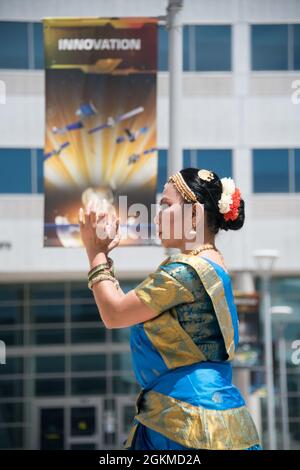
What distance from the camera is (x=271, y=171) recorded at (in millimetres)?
26344

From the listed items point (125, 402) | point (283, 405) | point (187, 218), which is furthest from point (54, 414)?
point (187, 218)

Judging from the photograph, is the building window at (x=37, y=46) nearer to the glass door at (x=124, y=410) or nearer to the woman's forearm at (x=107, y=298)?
the glass door at (x=124, y=410)

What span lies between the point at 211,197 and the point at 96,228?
420 mm

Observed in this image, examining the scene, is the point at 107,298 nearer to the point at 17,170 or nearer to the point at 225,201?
the point at 225,201

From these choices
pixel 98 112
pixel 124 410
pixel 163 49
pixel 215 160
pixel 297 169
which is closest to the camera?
pixel 98 112

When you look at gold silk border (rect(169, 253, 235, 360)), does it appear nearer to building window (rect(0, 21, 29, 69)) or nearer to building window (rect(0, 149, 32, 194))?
building window (rect(0, 149, 32, 194))

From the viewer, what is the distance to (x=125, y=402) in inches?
1100

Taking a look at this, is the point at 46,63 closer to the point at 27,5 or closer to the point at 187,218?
the point at 187,218

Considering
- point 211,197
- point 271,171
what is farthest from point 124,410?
point 211,197

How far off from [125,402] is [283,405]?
3.90 meters

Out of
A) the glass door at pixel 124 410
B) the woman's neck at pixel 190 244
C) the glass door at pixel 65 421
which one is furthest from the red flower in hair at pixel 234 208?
the glass door at pixel 65 421

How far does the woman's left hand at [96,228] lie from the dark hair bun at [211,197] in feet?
0.94

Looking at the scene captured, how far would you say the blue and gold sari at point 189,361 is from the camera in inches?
126

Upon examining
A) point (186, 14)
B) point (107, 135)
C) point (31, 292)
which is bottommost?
point (31, 292)
